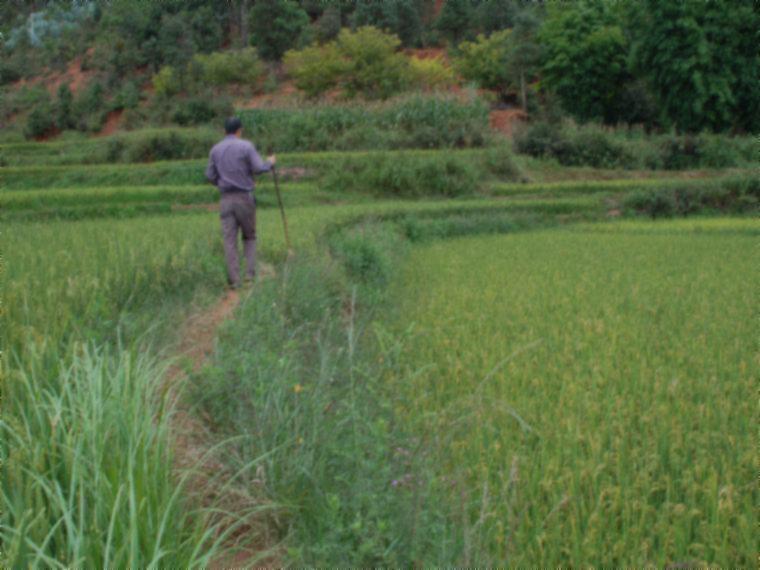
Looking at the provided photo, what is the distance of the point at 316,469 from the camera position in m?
2.53

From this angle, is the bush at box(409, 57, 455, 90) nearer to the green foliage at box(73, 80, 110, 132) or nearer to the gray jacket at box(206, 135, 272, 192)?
the green foliage at box(73, 80, 110, 132)

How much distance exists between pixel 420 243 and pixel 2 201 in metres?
8.33

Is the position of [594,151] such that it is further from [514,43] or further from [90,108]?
[90,108]

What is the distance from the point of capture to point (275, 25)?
117 feet

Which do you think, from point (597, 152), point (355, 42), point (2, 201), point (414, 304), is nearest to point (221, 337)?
point (414, 304)

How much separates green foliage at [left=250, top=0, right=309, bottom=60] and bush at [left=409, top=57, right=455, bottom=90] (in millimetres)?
6526

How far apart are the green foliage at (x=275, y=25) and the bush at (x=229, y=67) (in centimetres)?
349

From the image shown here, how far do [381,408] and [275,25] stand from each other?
35.7 meters

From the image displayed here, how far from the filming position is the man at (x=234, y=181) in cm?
660

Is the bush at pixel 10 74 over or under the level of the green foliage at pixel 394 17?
under

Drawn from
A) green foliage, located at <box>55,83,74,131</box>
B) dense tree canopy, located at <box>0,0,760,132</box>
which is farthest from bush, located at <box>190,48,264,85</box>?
green foliage, located at <box>55,83,74,131</box>

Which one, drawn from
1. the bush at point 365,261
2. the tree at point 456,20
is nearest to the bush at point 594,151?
the bush at point 365,261

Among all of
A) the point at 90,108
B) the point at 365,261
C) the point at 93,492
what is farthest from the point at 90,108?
the point at 93,492

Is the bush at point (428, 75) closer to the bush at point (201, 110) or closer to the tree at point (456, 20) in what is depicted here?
the tree at point (456, 20)
